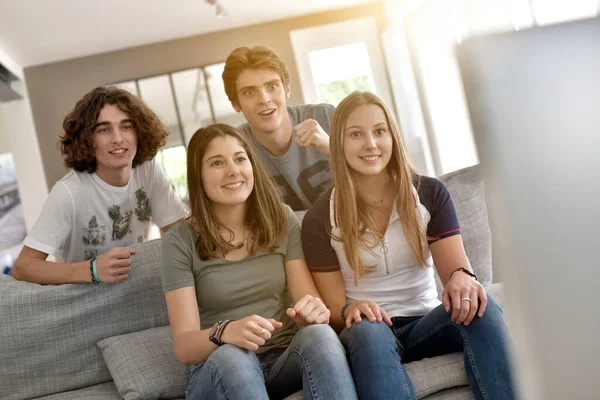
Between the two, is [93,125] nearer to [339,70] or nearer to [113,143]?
[113,143]

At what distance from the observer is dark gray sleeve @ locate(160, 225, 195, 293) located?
1422 mm

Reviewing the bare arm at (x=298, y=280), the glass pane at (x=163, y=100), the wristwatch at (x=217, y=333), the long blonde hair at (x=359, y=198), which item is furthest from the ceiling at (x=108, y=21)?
the wristwatch at (x=217, y=333)

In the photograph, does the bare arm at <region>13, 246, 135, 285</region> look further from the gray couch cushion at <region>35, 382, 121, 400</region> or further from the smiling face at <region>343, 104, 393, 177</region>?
the smiling face at <region>343, 104, 393, 177</region>

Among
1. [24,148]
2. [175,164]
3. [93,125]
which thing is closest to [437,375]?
[93,125]

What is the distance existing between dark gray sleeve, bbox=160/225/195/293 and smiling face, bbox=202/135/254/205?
0.45 feet

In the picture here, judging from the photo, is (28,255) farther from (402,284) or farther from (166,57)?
(166,57)

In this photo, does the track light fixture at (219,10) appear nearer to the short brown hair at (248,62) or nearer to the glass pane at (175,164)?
the glass pane at (175,164)

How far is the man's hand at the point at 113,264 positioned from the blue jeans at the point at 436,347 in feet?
2.17

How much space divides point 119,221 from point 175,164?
4.52 metres

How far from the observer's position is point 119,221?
1.91 metres

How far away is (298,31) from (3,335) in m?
5.50

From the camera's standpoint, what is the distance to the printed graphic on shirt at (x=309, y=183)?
2012 millimetres

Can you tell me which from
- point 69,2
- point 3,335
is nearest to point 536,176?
point 3,335

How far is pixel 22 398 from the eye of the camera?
167 cm
